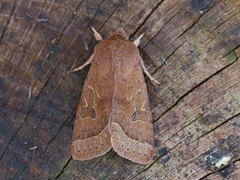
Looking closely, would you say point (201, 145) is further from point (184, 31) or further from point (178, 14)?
point (178, 14)

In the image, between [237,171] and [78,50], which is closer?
[237,171]

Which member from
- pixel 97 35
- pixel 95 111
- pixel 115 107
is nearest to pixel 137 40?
pixel 97 35

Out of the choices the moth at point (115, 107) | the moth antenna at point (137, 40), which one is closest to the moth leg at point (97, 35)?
the moth at point (115, 107)

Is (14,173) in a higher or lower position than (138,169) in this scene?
lower

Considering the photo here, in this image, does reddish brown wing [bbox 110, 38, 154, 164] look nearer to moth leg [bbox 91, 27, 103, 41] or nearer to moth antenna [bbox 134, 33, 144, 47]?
moth antenna [bbox 134, 33, 144, 47]

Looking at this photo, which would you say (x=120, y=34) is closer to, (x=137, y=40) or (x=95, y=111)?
(x=137, y=40)

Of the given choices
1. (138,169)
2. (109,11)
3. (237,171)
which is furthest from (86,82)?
(237,171)
